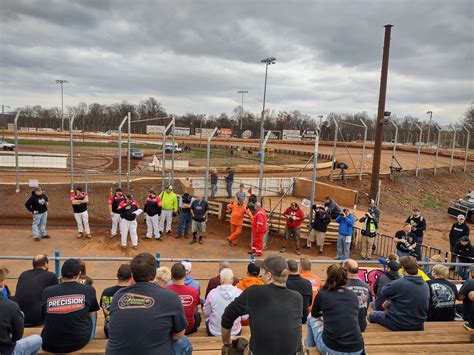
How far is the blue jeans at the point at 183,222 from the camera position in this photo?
494 inches

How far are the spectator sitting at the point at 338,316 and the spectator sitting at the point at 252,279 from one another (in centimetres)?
150

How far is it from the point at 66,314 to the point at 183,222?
8796 millimetres

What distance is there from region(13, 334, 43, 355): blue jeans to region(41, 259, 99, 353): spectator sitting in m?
0.08

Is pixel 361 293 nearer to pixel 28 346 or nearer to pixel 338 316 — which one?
pixel 338 316

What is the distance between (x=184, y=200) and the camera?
12.4 meters

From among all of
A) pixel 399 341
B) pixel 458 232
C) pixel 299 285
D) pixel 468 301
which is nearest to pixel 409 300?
pixel 399 341

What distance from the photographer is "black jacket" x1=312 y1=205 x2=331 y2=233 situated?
11773mm

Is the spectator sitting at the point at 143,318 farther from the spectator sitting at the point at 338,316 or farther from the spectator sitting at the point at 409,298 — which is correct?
the spectator sitting at the point at 409,298

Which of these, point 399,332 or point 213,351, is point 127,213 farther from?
point 399,332

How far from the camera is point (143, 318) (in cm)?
275

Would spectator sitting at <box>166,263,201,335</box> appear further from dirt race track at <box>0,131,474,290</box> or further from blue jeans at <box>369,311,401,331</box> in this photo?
dirt race track at <box>0,131,474,290</box>

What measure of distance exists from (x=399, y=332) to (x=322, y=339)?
1467 mm

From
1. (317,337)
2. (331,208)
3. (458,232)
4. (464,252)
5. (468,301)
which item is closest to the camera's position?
(317,337)

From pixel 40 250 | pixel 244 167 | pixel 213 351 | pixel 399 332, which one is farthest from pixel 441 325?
pixel 244 167
